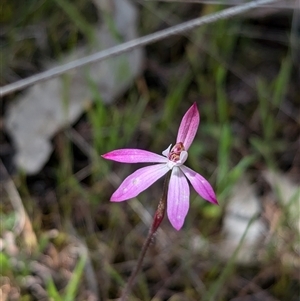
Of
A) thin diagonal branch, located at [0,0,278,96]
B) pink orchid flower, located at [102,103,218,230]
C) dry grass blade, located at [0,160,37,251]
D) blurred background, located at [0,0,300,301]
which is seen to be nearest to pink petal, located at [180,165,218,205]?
pink orchid flower, located at [102,103,218,230]

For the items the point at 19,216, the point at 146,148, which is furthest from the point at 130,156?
the point at 146,148

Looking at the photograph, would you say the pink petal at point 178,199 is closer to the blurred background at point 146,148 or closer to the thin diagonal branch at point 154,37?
the blurred background at point 146,148

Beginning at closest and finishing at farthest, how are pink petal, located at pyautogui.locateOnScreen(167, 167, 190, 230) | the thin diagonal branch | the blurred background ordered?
1. pink petal, located at pyautogui.locateOnScreen(167, 167, 190, 230)
2. the thin diagonal branch
3. the blurred background

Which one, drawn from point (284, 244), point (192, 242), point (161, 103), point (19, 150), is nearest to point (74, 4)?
point (161, 103)

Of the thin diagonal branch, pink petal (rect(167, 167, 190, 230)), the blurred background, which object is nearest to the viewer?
pink petal (rect(167, 167, 190, 230))

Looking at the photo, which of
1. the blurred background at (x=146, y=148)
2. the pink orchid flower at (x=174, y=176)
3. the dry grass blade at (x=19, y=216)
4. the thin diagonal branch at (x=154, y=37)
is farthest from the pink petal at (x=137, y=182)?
the dry grass blade at (x=19, y=216)

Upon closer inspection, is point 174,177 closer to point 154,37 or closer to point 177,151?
point 177,151

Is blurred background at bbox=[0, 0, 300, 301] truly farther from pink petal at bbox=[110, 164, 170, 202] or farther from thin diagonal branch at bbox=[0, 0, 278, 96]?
pink petal at bbox=[110, 164, 170, 202]
